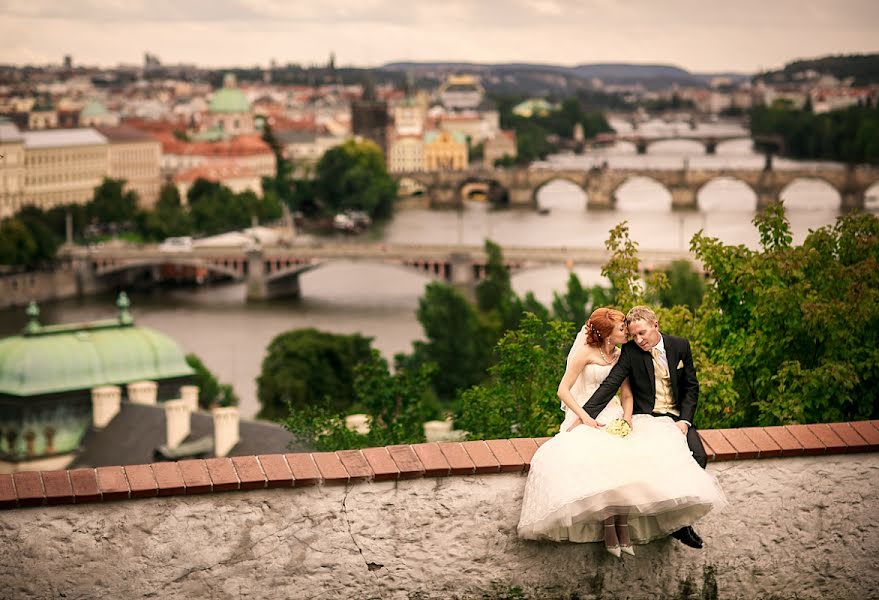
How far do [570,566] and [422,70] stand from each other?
138347mm

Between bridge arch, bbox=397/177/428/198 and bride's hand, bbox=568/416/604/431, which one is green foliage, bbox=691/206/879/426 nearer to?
bride's hand, bbox=568/416/604/431

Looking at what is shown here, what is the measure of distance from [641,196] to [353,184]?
9.55 m

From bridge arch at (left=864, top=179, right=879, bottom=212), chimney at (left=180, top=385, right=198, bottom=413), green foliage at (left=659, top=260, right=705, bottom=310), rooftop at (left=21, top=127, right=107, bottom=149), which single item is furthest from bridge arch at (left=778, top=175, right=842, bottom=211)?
chimney at (left=180, top=385, right=198, bottom=413)

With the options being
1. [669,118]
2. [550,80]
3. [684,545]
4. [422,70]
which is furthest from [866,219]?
[550,80]

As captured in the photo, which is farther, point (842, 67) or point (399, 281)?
point (842, 67)

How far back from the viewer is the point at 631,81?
158 meters

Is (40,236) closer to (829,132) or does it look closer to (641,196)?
(641,196)

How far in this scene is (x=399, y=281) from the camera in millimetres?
36781

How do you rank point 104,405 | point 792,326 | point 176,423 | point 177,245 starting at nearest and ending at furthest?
point 792,326 < point 176,423 < point 104,405 < point 177,245

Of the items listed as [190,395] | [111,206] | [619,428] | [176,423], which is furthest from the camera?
[111,206]

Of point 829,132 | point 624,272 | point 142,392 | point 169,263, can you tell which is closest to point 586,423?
point 624,272

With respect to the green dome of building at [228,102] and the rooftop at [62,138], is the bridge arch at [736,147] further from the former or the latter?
the rooftop at [62,138]

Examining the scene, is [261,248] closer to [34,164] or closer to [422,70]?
[34,164]

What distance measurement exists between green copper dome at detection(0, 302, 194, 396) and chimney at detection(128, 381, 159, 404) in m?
0.11
